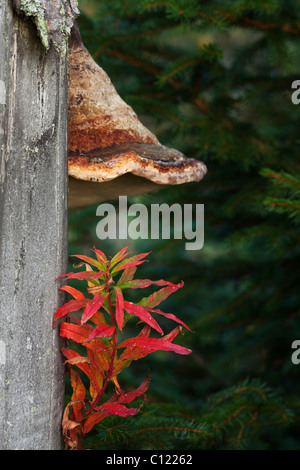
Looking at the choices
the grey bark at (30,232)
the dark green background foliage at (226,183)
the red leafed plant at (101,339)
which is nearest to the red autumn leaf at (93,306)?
the red leafed plant at (101,339)

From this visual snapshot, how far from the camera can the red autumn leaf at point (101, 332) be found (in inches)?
43.9

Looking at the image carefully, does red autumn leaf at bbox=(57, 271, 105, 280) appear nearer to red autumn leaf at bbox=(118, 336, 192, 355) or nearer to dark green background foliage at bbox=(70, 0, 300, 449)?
red autumn leaf at bbox=(118, 336, 192, 355)

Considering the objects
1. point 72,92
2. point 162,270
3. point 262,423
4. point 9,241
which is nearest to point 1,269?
point 9,241

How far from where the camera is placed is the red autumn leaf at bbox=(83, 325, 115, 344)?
1.11 m

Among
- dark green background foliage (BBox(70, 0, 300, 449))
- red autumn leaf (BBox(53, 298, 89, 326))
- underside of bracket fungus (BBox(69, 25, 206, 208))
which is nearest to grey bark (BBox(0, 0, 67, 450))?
red autumn leaf (BBox(53, 298, 89, 326))

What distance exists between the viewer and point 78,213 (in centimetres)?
314

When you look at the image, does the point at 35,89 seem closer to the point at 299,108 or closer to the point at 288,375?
the point at 299,108

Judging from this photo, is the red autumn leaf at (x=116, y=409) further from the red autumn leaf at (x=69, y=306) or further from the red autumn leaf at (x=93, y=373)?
the red autumn leaf at (x=69, y=306)

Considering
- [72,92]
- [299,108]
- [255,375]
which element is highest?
[299,108]

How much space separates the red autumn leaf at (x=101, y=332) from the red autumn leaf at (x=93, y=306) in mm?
37

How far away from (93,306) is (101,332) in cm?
6

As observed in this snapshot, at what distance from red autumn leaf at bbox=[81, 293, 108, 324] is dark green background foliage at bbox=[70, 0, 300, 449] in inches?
36.9
